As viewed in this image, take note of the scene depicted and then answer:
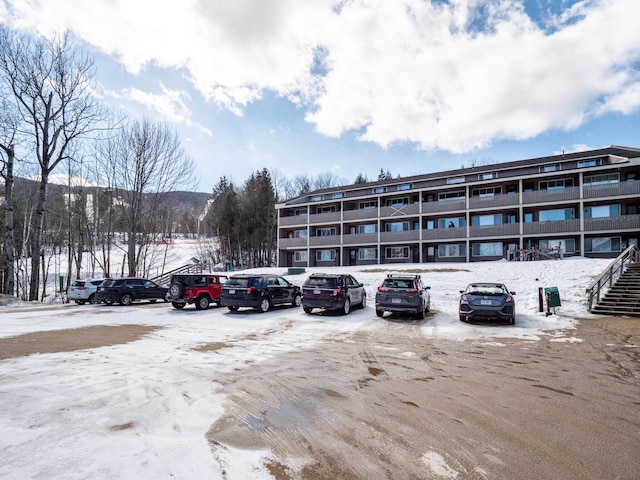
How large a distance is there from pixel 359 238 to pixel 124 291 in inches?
908

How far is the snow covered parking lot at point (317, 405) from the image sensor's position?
129 inches

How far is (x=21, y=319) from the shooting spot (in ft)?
44.3

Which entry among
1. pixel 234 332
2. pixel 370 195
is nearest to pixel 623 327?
pixel 234 332

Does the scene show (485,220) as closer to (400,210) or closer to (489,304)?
(400,210)

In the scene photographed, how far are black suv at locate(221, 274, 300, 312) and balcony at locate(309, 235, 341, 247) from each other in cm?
2269

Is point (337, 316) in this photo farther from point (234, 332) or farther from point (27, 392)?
point (27, 392)

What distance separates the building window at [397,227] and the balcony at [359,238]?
6.91 feet

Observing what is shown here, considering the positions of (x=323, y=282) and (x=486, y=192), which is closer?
(x=323, y=282)

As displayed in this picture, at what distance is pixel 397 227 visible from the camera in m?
37.7

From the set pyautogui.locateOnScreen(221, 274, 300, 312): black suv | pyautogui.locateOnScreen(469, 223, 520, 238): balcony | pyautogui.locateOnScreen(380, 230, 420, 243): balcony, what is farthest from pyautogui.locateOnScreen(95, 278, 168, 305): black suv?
pyautogui.locateOnScreen(469, 223, 520, 238): balcony

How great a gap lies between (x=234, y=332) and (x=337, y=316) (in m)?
5.12

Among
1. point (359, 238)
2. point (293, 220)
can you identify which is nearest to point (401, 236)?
point (359, 238)

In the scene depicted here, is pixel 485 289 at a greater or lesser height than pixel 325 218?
lesser

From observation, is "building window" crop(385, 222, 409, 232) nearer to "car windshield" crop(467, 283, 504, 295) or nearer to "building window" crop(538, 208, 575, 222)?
"building window" crop(538, 208, 575, 222)
